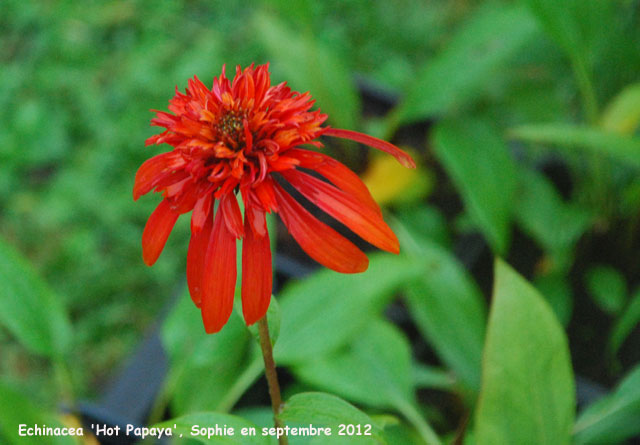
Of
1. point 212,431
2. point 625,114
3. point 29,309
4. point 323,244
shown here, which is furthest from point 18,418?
point 625,114

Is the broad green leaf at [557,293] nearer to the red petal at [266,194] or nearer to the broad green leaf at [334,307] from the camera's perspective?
the broad green leaf at [334,307]

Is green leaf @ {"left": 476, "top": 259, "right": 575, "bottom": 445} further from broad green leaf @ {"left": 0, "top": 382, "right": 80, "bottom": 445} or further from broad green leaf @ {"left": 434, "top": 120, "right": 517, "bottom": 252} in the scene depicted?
broad green leaf @ {"left": 0, "top": 382, "right": 80, "bottom": 445}

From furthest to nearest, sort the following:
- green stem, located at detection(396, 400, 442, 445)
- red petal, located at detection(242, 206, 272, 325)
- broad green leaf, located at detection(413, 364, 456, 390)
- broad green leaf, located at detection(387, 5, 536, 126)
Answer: broad green leaf, located at detection(387, 5, 536, 126) < broad green leaf, located at detection(413, 364, 456, 390) < green stem, located at detection(396, 400, 442, 445) < red petal, located at detection(242, 206, 272, 325)

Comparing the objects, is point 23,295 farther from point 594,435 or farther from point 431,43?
point 431,43

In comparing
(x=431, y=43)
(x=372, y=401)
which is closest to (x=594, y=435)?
(x=372, y=401)

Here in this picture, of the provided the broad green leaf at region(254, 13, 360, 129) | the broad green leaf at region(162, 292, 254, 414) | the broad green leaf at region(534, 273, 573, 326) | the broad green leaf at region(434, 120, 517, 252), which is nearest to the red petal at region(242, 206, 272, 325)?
the broad green leaf at region(162, 292, 254, 414)
